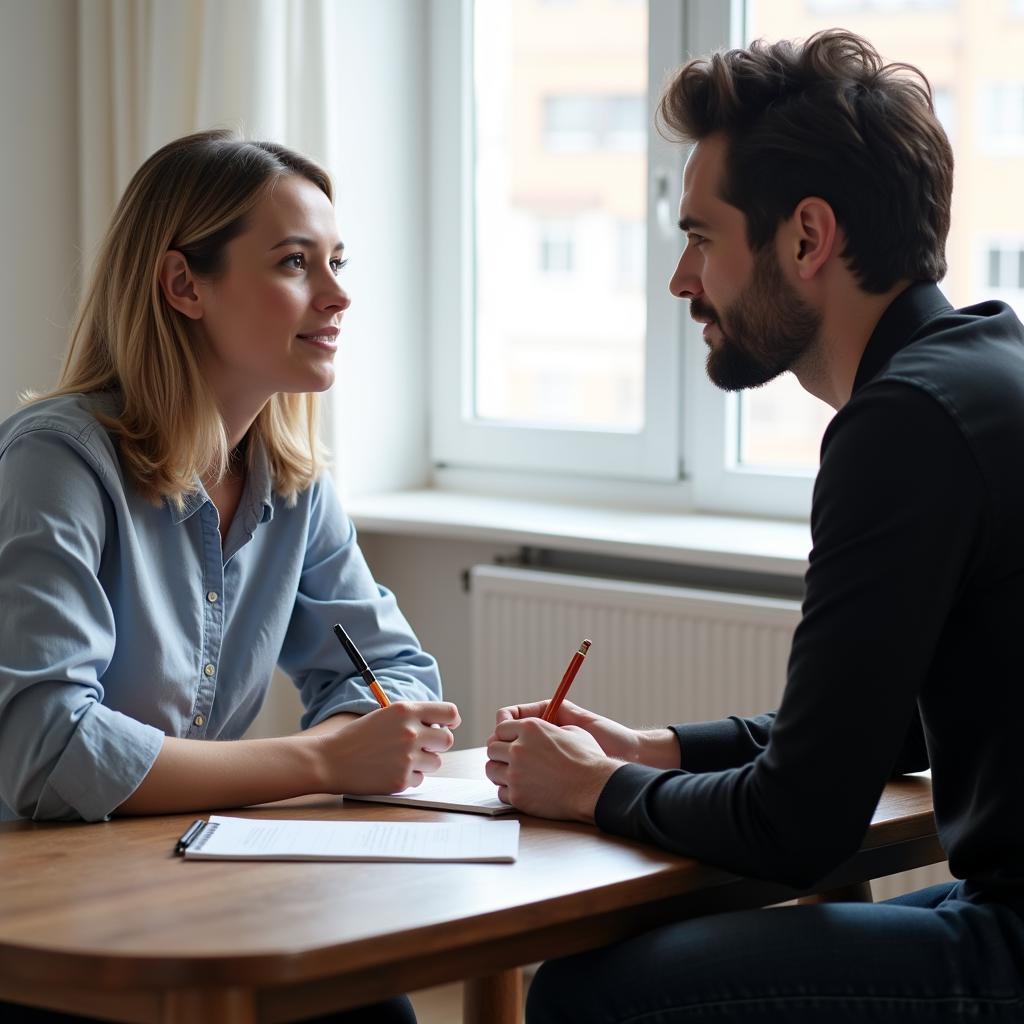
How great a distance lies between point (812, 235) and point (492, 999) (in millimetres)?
846

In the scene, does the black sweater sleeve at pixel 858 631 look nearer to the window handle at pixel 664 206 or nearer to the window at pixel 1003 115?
the window at pixel 1003 115

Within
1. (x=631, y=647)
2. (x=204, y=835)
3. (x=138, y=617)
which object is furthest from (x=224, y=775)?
(x=631, y=647)

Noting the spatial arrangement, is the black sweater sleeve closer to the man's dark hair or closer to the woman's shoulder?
the man's dark hair

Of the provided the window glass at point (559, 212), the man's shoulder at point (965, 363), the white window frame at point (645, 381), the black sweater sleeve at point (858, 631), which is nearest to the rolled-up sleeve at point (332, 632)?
the black sweater sleeve at point (858, 631)

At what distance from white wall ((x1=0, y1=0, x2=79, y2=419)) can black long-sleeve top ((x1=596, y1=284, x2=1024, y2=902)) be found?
202cm

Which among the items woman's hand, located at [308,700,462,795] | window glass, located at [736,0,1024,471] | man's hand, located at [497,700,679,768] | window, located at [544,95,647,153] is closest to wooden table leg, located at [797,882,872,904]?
man's hand, located at [497,700,679,768]

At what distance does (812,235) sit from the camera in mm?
1443

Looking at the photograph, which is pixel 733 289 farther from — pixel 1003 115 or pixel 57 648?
pixel 1003 115

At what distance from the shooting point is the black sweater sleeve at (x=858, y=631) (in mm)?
1200

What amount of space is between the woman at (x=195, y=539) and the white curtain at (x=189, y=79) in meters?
1.01

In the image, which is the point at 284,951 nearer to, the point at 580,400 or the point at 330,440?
the point at 330,440

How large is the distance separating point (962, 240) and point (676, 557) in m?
0.73

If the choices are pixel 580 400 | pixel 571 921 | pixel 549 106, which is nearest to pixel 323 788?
pixel 571 921

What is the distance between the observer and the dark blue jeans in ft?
3.96
